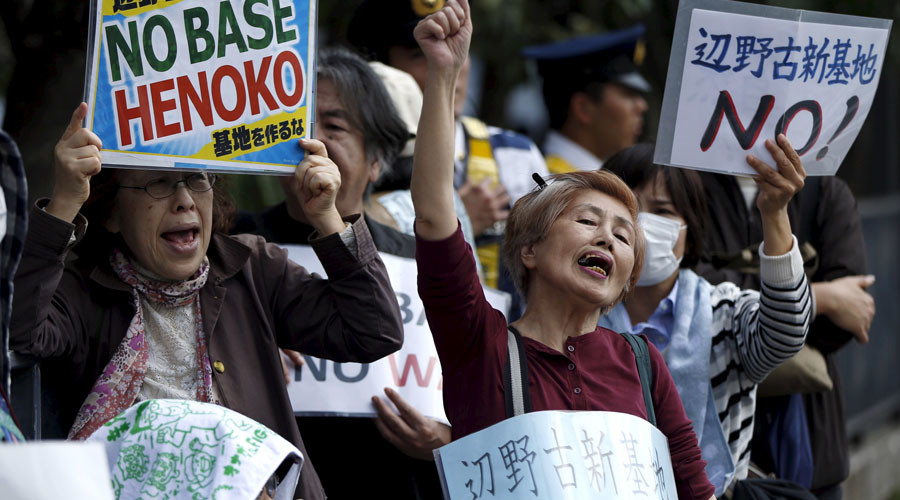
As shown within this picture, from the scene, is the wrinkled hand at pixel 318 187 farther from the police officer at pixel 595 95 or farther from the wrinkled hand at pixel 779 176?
the police officer at pixel 595 95

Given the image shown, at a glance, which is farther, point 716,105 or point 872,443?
point 872,443

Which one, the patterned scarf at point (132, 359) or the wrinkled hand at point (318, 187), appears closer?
the patterned scarf at point (132, 359)

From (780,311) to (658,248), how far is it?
485 millimetres

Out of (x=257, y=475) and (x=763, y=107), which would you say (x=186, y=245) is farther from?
(x=763, y=107)

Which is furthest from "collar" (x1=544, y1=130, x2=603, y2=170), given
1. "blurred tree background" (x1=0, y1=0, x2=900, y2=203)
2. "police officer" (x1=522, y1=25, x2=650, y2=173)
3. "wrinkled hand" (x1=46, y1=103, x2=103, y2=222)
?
"wrinkled hand" (x1=46, y1=103, x2=103, y2=222)

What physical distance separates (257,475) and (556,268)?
37.2 inches

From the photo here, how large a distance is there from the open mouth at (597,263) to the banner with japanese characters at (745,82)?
624 mm

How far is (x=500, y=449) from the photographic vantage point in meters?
2.85

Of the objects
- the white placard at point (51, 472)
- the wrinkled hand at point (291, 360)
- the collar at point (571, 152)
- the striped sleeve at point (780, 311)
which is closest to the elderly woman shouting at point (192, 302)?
the wrinkled hand at point (291, 360)

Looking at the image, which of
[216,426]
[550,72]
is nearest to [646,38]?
[550,72]

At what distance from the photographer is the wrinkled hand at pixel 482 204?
4.92m

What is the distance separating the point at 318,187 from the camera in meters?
3.14

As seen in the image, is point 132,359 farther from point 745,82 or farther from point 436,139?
point 745,82

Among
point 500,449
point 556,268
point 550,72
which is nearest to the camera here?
point 500,449
